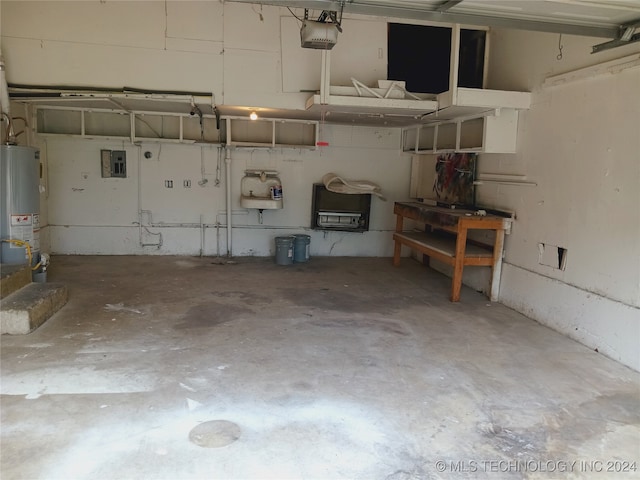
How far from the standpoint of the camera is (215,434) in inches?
100

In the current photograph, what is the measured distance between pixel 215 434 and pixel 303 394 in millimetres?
690

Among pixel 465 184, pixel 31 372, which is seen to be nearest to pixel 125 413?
pixel 31 372

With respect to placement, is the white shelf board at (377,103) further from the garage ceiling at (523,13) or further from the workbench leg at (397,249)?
the workbench leg at (397,249)

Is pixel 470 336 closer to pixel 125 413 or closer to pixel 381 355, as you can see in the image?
pixel 381 355

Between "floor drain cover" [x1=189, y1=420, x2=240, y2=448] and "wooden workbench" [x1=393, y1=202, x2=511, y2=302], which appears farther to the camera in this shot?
"wooden workbench" [x1=393, y1=202, x2=511, y2=302]

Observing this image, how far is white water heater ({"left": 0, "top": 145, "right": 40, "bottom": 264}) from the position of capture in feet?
15.1

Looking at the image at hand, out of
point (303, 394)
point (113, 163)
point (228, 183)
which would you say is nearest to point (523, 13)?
point (303, 394)

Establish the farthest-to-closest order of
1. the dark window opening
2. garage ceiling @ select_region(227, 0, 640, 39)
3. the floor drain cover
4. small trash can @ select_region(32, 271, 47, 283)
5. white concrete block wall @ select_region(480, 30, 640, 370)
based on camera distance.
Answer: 1. the dark window opening
2. small trash can @ select_region(32, 271, 47, 283)
3. white concrete block wall @ select_region(480, 30, 640, 370)
4. garage ceiling @ select_region(227, 0, 640, 39)
5. the floor drain cover

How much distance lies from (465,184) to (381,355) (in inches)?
137

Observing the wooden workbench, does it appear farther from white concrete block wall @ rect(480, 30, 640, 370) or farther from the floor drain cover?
the floor drain cover

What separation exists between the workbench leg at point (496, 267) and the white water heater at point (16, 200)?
17.0ft

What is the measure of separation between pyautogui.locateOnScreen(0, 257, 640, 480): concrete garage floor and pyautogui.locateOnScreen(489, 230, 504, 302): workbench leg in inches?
19.2

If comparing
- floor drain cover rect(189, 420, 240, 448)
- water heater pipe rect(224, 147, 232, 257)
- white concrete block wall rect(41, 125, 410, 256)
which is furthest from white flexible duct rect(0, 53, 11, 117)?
floor drain cover rect(189, 420, 240, 448)

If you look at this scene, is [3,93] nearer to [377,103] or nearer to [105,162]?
[105,162]
